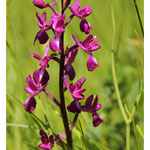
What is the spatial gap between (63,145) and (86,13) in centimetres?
50

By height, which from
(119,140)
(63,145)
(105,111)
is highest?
(63,145)

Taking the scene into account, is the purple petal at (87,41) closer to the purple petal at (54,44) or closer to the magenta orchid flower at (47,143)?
the purple petal at (54,44)

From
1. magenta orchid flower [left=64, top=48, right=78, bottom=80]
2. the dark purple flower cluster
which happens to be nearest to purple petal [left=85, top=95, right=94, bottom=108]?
the dark purple flower cluster

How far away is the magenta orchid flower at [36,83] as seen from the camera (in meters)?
0.95

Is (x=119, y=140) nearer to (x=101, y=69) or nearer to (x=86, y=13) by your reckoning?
(x=101, y=69)

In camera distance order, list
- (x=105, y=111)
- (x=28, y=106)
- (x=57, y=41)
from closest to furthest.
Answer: (x=57, y=41), (x=28, y=106), (x=105, y=111)

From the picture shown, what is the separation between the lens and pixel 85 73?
58.3 inches

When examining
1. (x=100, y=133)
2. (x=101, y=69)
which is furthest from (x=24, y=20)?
(x=100, y=133)

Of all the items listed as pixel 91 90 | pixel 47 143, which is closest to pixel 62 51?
pixel 47 143

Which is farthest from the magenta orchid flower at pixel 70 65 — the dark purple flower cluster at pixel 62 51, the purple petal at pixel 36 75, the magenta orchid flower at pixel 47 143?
the magenta orchid flower at pixel 47 143

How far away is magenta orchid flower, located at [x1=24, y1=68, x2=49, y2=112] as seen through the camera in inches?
37.5

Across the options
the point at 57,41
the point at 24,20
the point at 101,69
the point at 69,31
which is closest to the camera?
the point at 57,41

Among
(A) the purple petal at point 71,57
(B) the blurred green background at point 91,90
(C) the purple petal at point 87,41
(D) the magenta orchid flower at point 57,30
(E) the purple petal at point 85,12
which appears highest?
(E) the purple petal at point 85,12

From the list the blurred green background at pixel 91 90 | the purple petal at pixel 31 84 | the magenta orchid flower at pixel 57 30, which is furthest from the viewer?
the blurred green background at pixel 91 90
